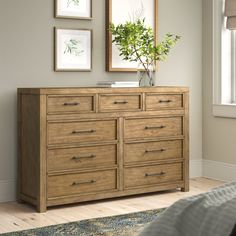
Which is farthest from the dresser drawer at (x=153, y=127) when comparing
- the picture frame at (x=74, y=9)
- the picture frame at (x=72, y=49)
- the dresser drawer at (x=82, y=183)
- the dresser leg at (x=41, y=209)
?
the picture frame at (x=74, y=9)

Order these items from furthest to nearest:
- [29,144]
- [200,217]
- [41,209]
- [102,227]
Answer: [29,144] → [41,209] → [102,227] → [200,217]

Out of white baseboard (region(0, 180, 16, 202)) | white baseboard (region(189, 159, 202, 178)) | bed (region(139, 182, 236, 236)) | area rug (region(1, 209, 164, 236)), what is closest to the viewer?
bed (region(139, 182, 236, 236))

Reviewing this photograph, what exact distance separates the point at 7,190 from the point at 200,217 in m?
2.78

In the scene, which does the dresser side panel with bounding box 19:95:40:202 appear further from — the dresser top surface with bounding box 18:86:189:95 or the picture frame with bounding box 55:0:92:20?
the picture frame with bounding box 55:0:92:20

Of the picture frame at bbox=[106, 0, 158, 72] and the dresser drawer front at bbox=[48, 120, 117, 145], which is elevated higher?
the picture frame at bbox=[106, 0, 158, 72]

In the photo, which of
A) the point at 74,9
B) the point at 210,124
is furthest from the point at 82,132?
the point at 210,124

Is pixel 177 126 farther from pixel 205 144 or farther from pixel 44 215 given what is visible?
pixel 44 215

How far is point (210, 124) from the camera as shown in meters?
5.64

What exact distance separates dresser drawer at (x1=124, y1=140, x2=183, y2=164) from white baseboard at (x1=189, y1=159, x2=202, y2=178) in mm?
704

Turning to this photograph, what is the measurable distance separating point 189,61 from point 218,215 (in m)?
3.65

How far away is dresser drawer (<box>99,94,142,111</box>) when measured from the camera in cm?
452

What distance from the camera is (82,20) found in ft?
16.2

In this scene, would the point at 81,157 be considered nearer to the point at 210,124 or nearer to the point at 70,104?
the point at 70,104

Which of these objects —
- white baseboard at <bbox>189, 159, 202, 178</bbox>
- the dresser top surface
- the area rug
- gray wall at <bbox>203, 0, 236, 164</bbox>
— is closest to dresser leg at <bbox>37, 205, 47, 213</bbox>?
the area rug
